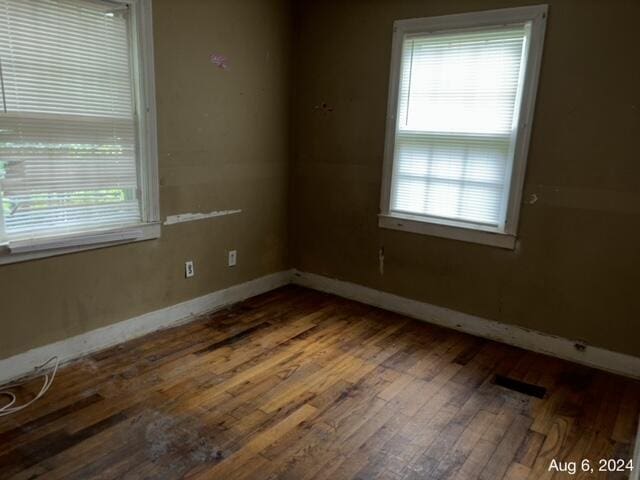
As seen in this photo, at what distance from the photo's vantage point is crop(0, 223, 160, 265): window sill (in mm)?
2395

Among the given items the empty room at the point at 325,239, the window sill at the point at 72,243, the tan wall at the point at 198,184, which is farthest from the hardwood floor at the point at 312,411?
the window sill at the point at 72,243

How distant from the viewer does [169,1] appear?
9.40 feet

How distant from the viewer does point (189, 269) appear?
3.36 meters

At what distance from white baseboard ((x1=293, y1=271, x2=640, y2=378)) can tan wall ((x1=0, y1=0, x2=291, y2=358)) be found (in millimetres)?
619

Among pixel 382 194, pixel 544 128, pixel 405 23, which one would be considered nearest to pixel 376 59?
pixel 405 23

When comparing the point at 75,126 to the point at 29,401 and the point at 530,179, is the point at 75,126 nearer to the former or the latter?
the point at 29,401

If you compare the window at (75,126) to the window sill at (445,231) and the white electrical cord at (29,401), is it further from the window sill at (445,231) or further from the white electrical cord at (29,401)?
the window sill at (445,231)

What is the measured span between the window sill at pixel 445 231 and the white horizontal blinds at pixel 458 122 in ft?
0.23

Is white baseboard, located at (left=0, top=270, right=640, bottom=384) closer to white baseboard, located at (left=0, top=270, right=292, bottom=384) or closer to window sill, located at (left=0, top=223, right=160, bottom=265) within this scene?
white baseboard, located at (left=0, top=270, right=292, bottom=384)

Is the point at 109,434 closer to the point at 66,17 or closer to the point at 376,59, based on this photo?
the point at 66,17

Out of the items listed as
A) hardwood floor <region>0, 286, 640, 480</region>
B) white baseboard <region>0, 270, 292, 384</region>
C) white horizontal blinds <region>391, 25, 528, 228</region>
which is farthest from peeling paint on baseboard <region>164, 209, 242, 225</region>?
white horizontal blinds <region>391, 25, 528, 228</region>

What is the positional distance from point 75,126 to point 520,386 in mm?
2935

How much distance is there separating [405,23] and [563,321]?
7.53ft

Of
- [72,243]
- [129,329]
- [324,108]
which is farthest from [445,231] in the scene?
[72,243]
